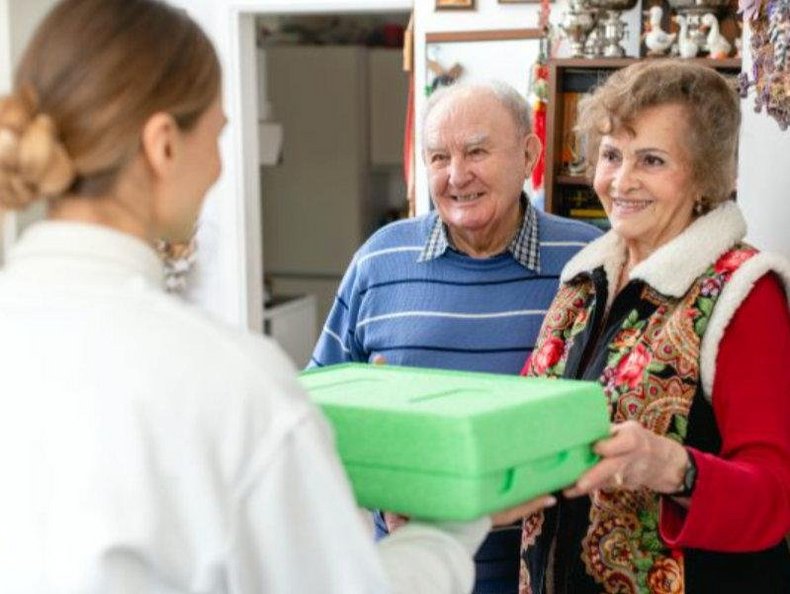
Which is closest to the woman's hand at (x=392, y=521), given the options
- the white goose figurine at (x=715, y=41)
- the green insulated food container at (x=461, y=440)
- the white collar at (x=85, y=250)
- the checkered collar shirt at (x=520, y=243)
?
the checkered collar shirt at (x=520, y=243)

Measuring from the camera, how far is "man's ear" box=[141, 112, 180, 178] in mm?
1092

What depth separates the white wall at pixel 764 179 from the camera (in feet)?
6.73

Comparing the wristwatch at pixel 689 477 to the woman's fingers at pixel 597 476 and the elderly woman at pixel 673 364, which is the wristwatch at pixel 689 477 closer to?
the elderly woman at pixel 673 364

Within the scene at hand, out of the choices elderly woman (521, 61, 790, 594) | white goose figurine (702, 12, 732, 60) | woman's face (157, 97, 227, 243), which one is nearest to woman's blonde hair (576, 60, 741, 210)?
elderly woman (521, 61, 790, 594)

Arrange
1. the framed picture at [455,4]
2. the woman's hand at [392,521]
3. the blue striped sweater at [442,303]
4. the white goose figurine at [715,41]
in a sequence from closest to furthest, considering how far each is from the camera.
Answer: the woman's hand at [392,521], the blue striped sweater at [442,303], the white goose figurine at [715,41], the framed picture at [455,4]

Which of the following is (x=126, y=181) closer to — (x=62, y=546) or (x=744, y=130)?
(x=62, y=546)

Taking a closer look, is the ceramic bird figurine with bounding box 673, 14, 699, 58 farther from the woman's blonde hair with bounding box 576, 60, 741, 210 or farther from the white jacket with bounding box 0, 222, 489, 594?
the white jacket with bounding box 0, 222, 489, 594

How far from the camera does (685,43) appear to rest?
159 inches

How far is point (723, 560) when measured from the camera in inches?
66.5

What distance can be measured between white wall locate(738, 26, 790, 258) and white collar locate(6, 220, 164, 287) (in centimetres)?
125

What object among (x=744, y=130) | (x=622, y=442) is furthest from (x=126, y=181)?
(x=744, y=130)

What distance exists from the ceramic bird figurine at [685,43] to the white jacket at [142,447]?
126 inches

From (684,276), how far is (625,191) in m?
0.18

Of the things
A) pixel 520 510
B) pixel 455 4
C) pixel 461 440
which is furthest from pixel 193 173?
pixel 455 4
